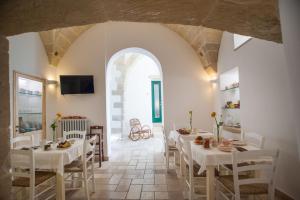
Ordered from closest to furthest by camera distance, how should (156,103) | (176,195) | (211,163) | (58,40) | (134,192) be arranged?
1. (211,163)
2. (176,195)
3. (134,192)
4. (58,40)
5. (156,103)

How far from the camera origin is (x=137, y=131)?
330 inches

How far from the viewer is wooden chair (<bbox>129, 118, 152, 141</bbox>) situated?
8.34 meters

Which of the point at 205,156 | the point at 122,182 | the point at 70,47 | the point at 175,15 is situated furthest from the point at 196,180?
the point at 70,47

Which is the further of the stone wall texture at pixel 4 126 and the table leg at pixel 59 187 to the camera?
the table leg at pixel 59 187

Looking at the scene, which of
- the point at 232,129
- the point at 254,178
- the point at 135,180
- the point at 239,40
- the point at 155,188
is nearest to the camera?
the point at 254,178

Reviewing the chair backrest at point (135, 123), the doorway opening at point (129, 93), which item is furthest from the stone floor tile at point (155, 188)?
the doorway opening at point (129, 93)

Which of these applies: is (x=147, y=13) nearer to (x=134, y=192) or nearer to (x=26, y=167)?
(x=26, y=167)

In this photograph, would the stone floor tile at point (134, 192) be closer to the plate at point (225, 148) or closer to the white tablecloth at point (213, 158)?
the white tablecloth at point (213, 158)

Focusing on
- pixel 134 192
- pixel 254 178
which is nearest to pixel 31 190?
pixel 134 192

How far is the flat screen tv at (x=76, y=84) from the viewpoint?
5145 mm

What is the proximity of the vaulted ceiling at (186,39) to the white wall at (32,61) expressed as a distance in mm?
191

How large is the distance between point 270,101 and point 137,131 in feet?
19.4

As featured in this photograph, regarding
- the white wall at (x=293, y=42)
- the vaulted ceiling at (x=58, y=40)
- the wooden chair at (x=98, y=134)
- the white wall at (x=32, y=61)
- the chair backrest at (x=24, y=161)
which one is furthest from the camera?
the wooden chair at (x=98, y=134)

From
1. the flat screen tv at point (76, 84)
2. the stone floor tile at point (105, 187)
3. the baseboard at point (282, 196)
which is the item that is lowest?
the stone floor tile at point (105, 187)
